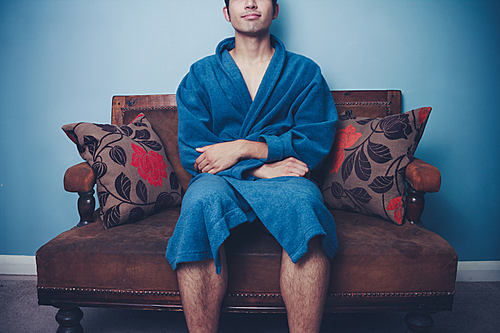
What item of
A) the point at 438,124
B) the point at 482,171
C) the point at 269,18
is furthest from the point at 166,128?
the point at 482,171

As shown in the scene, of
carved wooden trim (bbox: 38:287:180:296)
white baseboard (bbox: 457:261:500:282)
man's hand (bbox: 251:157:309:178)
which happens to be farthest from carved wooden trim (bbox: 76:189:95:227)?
white baseboard (bbox: 457:261:500:282)

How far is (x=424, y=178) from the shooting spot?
1.06 metres

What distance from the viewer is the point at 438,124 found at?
163 centimetres

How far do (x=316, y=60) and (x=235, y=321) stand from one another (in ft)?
4.44

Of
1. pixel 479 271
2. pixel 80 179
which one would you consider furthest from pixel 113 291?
pixel 479 271

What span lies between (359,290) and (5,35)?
215cm

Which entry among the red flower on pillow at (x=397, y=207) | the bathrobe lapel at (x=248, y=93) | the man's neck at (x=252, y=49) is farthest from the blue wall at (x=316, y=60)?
the red flower on pillow at (x=397, y=207)

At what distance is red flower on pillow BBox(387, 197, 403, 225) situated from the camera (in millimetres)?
1123

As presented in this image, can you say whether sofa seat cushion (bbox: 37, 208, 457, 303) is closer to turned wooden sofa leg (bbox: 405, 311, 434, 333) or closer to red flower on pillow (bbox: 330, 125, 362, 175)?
turned wooden sofa leg (bbox: 405, 311, 434, 333)

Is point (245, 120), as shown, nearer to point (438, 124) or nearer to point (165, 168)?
point (165, 168)

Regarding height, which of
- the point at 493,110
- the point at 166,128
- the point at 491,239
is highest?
the point at 493,110

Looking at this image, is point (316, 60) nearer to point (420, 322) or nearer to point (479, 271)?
point (420, 322)

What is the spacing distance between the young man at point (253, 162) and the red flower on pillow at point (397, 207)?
32 cm

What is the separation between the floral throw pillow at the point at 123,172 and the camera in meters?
1.13
